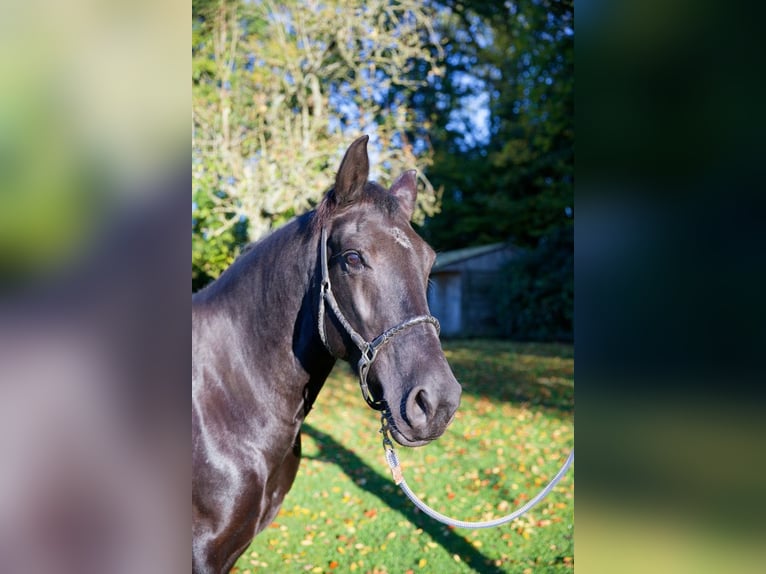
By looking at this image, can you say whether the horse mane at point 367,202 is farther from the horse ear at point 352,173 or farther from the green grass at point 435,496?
the green grass at point 435,496

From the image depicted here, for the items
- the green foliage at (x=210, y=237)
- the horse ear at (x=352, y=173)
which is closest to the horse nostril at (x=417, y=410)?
the horse ear at (x=352, y=173)

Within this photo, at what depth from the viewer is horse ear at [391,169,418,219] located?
2.80 m

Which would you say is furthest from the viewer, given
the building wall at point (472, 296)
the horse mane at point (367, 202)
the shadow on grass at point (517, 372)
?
the building wall at point (472, 296)

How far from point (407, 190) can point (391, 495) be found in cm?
490

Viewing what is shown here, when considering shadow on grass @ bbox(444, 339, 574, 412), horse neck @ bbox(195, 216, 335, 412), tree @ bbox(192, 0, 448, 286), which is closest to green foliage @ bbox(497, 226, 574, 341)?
shadow on grass @ bbox(444, 339, 574, 412)

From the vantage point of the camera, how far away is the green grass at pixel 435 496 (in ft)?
16.8

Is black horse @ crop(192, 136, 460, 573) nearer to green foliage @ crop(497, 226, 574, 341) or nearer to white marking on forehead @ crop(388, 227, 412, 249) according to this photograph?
white marking on forehead @ crop(388, 227, 412, 249)

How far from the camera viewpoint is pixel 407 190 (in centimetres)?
287

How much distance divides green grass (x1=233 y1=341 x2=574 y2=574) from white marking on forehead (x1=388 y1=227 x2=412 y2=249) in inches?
145

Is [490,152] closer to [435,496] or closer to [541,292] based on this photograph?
[541,292]

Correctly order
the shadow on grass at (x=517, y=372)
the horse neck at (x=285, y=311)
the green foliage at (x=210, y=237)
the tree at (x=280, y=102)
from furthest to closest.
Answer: the shadow on grass at (x=517, y=372)
the tree at (x=280, y=102)
the green foliage at (x=210, y=237)
the horse neck at (x=285, y=311)
